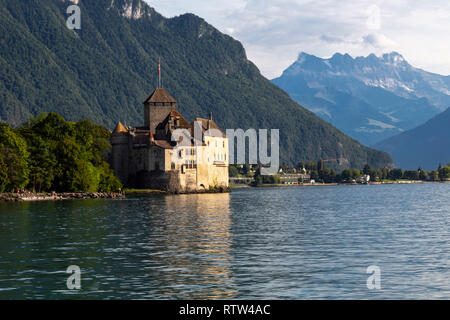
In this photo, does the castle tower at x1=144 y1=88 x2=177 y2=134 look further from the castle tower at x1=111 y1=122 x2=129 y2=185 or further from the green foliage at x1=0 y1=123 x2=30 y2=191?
the green foliage at x1=0 y1=123 x2=30 y2=191

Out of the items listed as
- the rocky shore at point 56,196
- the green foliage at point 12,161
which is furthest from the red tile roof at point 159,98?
the green foliage at point 12,161

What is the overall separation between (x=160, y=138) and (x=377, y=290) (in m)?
124

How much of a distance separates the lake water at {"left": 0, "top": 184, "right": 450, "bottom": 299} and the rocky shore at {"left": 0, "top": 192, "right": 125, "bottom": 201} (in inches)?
1543

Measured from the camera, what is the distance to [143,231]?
171ft

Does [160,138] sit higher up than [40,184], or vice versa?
[160,138]

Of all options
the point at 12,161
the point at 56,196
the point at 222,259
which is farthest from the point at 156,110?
the point at 222,259

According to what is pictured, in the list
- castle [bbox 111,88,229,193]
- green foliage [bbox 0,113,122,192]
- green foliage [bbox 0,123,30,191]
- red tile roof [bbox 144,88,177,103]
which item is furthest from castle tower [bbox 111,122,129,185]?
green foliage [bbox 0,123,30,191]

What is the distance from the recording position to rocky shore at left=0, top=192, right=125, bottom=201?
325ft

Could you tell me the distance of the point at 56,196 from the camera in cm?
10619

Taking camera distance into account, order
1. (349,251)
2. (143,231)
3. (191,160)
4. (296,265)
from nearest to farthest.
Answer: (296,265), (349,251), (143,231), (191,160)

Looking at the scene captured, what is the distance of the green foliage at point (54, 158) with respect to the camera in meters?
100

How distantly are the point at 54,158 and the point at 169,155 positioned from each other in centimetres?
3729
